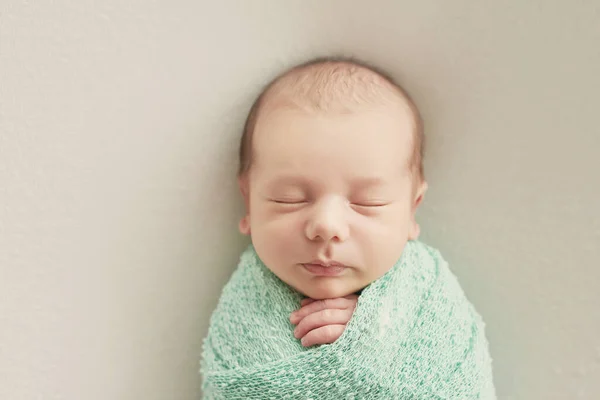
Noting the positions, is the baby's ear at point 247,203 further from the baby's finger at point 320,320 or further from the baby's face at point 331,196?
the baby's finger at point 320,320

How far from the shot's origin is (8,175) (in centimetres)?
87

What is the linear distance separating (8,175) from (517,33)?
2.62 feet

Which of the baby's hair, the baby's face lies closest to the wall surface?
the baby's hair

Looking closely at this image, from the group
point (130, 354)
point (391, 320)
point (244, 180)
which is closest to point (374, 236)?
point (391, 320)

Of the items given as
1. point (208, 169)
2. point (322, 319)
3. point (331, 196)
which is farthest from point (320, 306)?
point (208, 169)

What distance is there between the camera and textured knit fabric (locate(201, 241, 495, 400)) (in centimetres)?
78

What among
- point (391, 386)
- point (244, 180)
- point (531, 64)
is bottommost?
point (391, 386)

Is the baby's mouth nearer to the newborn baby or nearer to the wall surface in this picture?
the newborn baby

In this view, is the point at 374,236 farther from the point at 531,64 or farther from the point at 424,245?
the point at 531,64

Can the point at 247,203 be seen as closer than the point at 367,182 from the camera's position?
No

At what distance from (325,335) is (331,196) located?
0.61ft

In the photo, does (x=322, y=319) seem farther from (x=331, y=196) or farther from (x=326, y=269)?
(x=331, y=196)

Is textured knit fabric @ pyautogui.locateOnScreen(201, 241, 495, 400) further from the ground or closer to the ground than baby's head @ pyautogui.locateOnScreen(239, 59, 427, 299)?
closer to the ground

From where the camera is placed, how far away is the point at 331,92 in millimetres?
819
